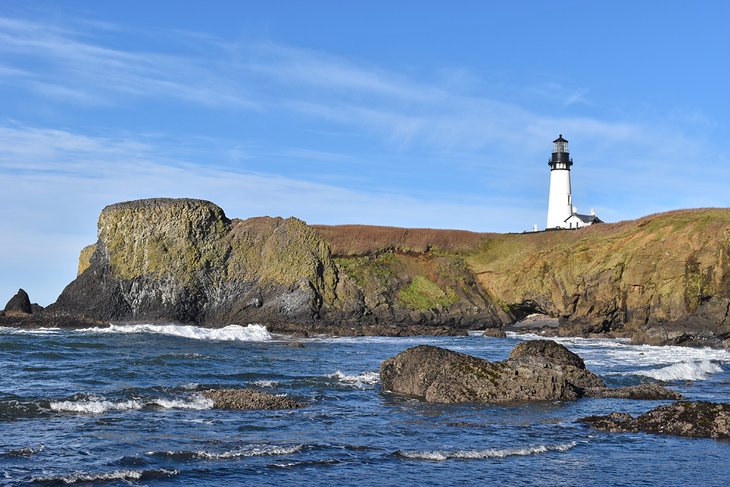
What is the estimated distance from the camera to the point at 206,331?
164ft

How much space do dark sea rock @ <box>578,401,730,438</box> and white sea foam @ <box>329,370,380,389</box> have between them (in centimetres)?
811

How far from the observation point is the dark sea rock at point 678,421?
16.2 m

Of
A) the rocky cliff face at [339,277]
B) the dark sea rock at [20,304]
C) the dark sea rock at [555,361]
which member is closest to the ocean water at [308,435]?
the dark sea rock at [555,361]

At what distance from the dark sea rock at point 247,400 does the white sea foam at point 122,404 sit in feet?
0.85

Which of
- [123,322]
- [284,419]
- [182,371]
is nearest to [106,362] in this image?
[182,371]

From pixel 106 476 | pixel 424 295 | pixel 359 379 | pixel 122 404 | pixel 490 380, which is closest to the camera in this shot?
pixel 106 476

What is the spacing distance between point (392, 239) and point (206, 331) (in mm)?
24977

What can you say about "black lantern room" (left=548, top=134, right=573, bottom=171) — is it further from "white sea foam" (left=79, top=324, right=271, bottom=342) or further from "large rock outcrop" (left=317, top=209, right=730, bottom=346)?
"white sea foam" (left=79, top=324, right=271, bottom=342)

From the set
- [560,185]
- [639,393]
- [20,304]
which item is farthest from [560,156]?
[639,393]

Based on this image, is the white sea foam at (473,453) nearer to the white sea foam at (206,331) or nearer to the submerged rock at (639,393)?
the submerged rock at (639,393)

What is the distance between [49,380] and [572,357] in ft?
51.3

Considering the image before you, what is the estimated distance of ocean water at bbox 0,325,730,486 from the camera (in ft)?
42.0

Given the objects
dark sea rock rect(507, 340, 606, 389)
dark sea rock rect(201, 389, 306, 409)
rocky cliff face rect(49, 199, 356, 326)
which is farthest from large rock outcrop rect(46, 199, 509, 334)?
dark sea rock rect(201, 389, 306, 409)

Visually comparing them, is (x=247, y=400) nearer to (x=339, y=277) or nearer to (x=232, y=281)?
(x=232, y=281)
